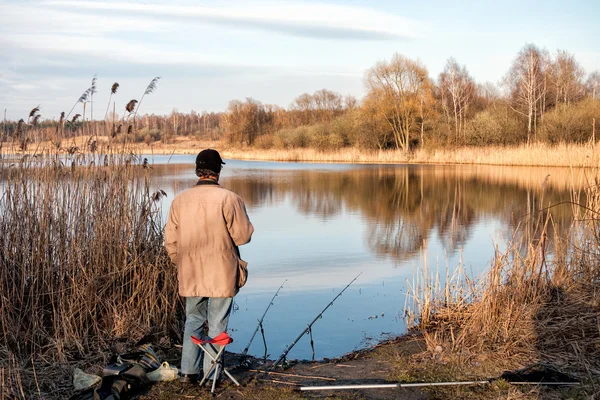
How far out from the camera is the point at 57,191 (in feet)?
17.6

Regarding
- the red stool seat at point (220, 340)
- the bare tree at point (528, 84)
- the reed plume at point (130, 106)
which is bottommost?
the red stool seat at point (220, 340)

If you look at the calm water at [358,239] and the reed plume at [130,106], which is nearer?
the reed plume at [130,106]

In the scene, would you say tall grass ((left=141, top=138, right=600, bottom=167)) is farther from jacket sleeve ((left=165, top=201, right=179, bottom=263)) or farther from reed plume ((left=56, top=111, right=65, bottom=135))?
jacket sleeve ((left=165, top=201, right=179, bottom=263))

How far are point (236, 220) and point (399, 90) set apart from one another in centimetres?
3761

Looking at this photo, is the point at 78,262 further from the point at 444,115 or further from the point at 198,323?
the point at 444,115

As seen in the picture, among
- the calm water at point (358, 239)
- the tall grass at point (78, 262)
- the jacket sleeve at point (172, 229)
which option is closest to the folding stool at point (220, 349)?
the jacket sleeve at point (172, 229)

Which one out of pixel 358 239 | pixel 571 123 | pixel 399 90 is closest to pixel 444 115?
pixel 399 90

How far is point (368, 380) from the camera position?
4438 mm

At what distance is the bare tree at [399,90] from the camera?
130 ft

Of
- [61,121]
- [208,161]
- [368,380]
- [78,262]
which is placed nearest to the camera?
[208,161]

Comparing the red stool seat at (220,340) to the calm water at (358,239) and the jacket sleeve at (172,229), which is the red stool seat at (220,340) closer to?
the jacket sleeve at (172,229)

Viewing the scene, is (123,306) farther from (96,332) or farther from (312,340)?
(312,340)

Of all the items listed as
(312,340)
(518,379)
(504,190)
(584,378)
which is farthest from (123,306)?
(504,190)

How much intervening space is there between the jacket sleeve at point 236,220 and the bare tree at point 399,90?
119 feet
